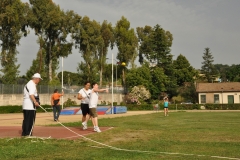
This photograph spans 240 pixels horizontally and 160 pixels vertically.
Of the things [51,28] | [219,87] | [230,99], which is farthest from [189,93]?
[51,28]

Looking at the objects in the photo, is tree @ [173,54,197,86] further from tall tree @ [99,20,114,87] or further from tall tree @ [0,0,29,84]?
tall tree @ [0,0,29,84]

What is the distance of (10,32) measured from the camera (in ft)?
144

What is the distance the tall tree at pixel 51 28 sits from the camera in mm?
47500

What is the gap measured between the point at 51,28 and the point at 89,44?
8642mm

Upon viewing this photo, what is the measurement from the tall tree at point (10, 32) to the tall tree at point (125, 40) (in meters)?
21.3

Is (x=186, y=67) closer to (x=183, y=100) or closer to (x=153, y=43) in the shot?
(x=183, y=100)

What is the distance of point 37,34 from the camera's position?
1924 inches

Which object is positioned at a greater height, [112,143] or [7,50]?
[7,50]

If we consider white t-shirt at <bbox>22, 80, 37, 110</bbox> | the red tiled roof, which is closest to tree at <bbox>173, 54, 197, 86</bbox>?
the red tiled roof

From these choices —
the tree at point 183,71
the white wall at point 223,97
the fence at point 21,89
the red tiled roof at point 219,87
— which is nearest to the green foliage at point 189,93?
the red tiled roof at point 219,87

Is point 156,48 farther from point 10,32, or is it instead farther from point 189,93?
point 10,32

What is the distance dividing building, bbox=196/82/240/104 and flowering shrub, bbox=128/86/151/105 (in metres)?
11.6

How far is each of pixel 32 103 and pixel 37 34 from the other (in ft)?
138

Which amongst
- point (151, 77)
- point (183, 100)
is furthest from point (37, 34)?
point (183, 100)
